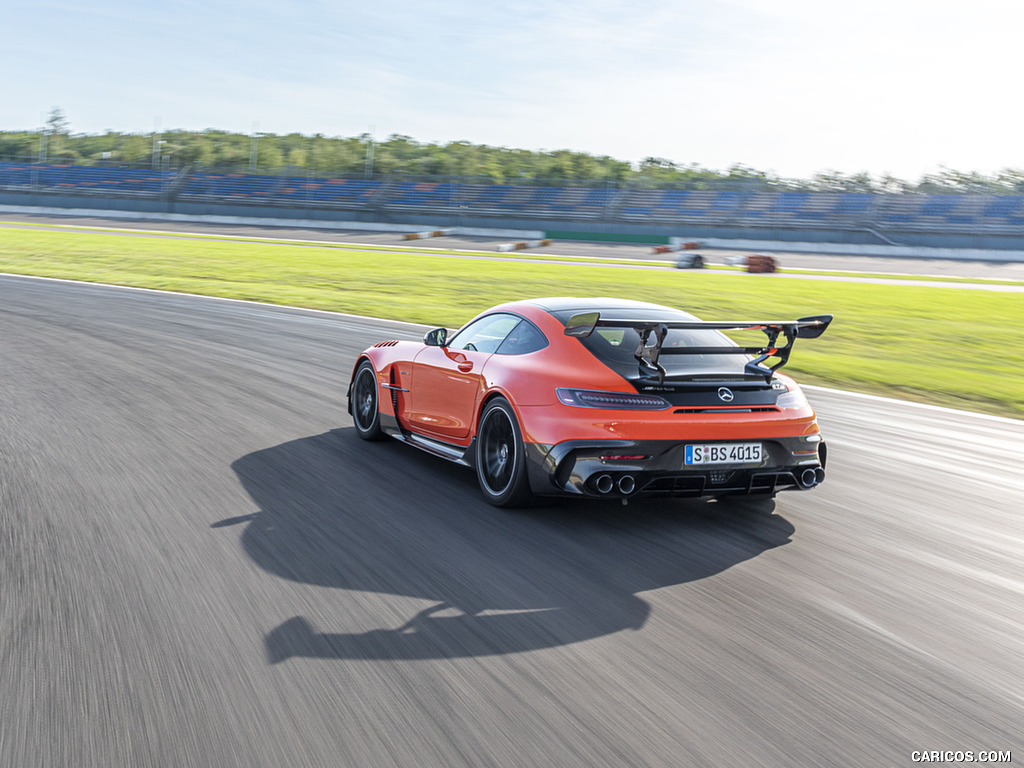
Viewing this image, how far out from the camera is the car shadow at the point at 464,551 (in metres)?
3.77

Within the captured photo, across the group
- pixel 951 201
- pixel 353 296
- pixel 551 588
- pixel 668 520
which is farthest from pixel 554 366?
pixel 951 201

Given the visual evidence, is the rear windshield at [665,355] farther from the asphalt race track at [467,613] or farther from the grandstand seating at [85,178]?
the grandstand seating at [85,178]

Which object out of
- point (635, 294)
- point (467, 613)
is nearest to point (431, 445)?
point (467, 613)

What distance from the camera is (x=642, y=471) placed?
16.5ft

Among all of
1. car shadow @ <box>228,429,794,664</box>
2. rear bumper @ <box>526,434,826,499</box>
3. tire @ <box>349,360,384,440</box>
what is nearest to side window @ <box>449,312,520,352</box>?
car shadow @ <box>228,429,794,664</box>

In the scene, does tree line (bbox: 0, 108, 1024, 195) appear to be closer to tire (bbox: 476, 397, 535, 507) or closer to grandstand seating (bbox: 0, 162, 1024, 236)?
grandstand seating (bbox: 0, 162, 1024, 236)

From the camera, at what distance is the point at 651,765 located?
278 centimetres

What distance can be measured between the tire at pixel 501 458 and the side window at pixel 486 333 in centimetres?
55

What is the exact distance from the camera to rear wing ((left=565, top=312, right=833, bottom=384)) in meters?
5.25

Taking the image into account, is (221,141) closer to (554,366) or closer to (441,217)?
(441,217)

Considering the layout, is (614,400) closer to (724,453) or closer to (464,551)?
(724,453)

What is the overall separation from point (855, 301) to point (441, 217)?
150 ft

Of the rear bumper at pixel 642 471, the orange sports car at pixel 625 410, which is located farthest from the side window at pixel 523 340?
the rear bumper at pixel 642 471

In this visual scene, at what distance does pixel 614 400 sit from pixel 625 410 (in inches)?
3.7
